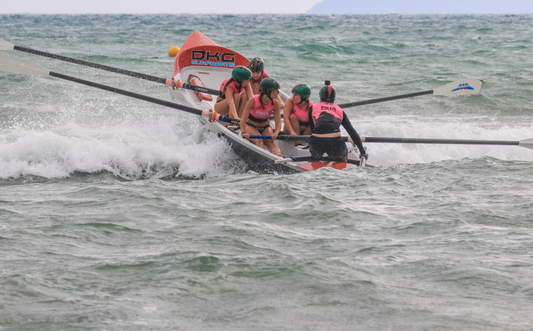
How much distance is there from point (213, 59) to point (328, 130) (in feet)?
16.1

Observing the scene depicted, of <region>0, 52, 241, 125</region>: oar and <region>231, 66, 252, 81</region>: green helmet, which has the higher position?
<region>231, 66, 252, 81</region>: green helmet

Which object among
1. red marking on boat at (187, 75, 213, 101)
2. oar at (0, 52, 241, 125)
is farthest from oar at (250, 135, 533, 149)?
red marking on boat at (187, 75, 213, 101)

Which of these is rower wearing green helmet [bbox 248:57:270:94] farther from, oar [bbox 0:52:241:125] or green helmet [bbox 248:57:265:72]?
oar [bbox 0:52:241:125]

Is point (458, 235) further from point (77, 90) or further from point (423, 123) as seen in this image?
point (77, 90)

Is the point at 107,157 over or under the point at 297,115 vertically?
under

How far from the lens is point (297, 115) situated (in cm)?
848

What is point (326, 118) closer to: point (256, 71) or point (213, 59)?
point (256, 71)

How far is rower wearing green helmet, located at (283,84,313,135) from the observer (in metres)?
8.40

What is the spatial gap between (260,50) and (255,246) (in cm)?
2225

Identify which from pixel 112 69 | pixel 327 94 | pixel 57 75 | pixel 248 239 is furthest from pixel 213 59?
pixel 248 239

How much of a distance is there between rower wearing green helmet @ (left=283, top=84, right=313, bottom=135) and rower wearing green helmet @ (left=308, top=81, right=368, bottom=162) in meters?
0.65

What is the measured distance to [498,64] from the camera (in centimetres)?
2167

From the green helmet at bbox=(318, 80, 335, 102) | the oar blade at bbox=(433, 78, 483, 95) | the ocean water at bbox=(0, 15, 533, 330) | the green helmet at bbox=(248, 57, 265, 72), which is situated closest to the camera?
the ocean water at bbox=(0, 15, 533, 330)

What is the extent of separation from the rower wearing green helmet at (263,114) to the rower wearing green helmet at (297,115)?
9.9 inches
